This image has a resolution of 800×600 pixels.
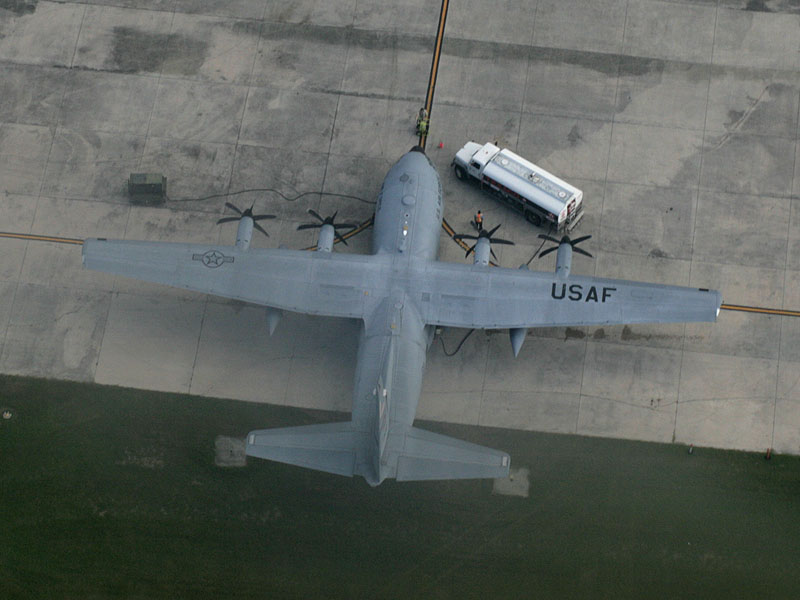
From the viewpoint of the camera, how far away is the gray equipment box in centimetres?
3984

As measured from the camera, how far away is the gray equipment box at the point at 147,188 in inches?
1569

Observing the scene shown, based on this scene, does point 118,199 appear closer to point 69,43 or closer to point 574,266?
point 69,43

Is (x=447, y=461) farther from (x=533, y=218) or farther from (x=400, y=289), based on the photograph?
(x=533, y=218)

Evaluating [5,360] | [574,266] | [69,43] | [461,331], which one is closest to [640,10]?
[574,266]

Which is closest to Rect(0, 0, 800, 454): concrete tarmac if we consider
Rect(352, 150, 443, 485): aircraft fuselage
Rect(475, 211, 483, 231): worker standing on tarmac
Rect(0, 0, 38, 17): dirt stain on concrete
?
Rect(0, 0, 38, 17): dirt stain on concrete

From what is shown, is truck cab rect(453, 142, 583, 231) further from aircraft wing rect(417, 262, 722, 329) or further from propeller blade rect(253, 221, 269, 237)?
propeller blade rect(253, 221, 269, 237)

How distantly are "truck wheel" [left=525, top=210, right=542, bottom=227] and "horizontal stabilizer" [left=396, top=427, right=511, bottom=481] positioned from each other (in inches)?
508

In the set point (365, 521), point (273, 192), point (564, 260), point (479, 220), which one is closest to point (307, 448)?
point (365, 521)

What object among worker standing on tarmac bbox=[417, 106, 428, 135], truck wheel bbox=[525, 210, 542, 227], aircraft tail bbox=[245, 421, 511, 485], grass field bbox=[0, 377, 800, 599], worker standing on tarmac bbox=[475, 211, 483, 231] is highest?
worker standing on tarmac bbox=[417, 106, 428, 135]

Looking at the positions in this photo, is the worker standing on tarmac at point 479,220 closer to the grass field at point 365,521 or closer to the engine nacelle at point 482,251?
the engine nacelle at point 482,251

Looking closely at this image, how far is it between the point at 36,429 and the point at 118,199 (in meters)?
11.6

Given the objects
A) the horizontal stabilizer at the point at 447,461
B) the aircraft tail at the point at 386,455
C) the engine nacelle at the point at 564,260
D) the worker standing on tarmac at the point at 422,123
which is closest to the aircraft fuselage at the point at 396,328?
the aircraft tail at the point at 386,455

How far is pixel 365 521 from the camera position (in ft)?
117

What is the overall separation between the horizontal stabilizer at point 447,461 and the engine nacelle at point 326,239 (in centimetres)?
956
